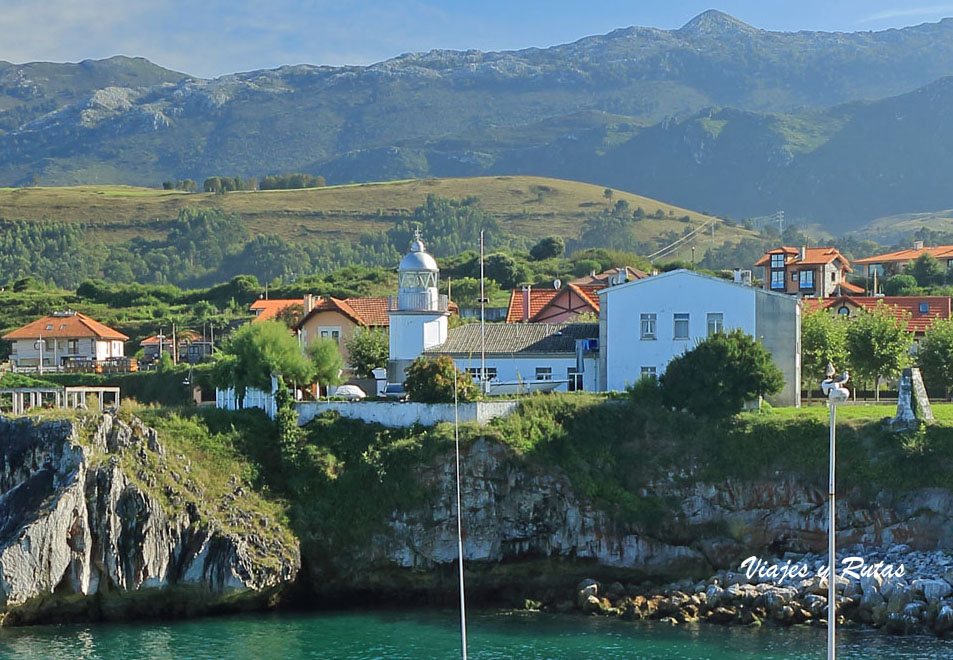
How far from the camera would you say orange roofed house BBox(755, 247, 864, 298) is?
99062 mm

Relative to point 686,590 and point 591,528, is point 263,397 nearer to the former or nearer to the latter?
point 591,528

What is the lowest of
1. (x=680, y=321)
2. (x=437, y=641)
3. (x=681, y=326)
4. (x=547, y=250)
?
(x=437, y=641)

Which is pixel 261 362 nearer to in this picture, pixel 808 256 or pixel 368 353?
pixel 368 353

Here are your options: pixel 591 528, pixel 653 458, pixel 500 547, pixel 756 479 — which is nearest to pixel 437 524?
pixel 500 547

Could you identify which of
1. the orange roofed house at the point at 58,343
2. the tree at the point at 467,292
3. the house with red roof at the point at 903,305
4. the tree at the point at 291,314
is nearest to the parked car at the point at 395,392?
the tree at the point at 291,314

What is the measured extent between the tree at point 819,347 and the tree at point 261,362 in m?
23.4

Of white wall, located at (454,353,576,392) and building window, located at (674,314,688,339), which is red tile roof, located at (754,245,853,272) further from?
white wall, located at (454,353,576,392)

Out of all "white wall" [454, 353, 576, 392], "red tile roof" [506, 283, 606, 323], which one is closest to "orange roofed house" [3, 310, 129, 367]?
"red tile roof" [506, 283, 606, 323]

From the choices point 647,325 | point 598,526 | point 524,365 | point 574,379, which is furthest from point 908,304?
point 598,526

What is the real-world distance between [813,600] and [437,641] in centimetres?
1306

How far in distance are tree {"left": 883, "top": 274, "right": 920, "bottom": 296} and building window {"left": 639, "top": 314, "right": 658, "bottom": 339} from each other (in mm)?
45553

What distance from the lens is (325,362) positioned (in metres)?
58.8

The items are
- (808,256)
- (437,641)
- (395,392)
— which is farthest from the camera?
(808,256)

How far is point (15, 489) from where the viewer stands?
46750 mm
